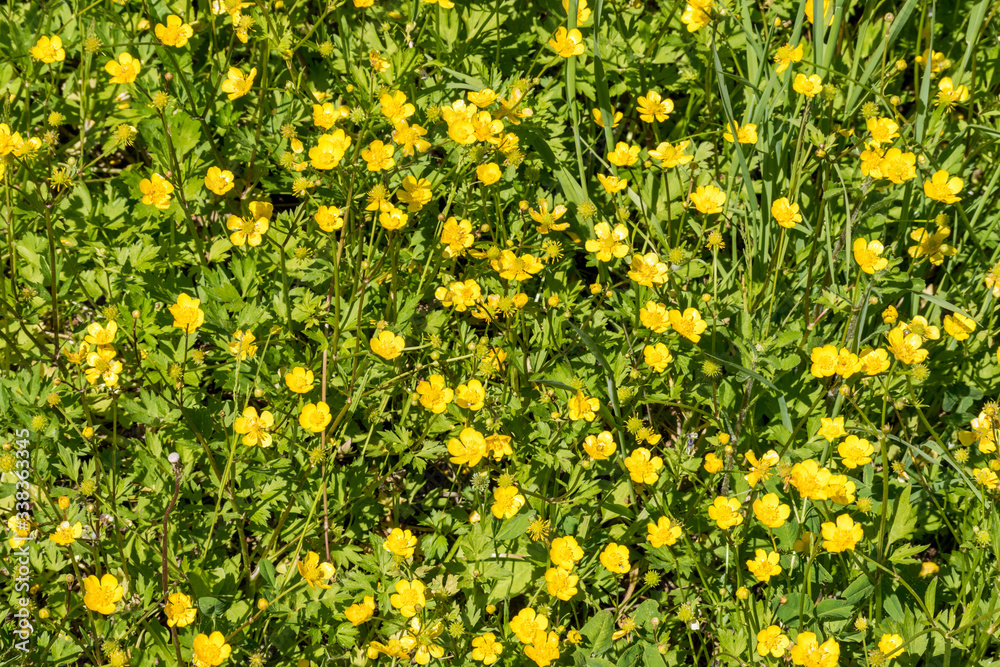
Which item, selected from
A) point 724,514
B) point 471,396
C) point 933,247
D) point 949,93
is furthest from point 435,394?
point 949,93

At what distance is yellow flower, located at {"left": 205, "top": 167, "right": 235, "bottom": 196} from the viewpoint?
10.1 ft

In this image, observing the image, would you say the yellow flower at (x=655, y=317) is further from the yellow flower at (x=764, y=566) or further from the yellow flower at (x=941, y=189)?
the yellow flower at (x=941, y=189)

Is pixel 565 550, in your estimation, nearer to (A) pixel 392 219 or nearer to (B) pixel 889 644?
(B) pixel 889 644

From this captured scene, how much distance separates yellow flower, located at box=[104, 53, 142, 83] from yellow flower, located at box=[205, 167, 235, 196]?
1.66 feet

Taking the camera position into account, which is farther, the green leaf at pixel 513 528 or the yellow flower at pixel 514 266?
the yellow flower at pixel 514 266

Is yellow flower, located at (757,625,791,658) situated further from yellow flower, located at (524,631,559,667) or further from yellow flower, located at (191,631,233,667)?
yellow flower, located at (191,631,233,667)

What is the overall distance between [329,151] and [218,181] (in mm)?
507

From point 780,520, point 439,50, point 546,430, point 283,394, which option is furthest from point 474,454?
point 439,50

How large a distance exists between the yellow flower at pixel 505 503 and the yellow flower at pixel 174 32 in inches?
88.5

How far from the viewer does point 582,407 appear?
2912mm

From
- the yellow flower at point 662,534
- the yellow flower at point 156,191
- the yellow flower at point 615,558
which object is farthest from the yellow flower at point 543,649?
the yellow flower at point 156,191

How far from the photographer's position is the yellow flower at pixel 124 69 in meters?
3.09

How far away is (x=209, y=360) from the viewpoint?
3.29 m

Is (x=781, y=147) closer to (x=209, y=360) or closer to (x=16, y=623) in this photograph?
(x=209, y=360)
